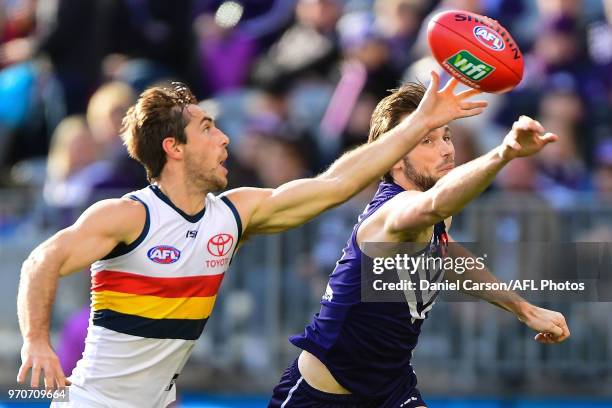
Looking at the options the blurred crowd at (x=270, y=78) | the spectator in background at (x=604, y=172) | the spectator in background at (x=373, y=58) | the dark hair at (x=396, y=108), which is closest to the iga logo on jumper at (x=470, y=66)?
the dark hair at (x=396, y=108)

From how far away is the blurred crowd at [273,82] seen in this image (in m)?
12.1

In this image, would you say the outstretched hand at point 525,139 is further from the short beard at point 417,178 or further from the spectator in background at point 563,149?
the spectator in background at point 563,149

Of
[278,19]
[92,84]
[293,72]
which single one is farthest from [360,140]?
[92,84]

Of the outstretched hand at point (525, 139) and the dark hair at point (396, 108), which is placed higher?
the dark hair at point (396, 108)

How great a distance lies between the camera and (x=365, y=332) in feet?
24.4

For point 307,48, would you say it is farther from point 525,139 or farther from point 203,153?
point 525,139

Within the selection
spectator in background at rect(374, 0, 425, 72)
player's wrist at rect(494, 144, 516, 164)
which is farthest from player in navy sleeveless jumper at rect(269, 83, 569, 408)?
spectator in background at rect(374, 0, 425, 72)

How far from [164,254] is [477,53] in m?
2.04

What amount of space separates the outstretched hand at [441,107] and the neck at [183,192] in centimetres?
138

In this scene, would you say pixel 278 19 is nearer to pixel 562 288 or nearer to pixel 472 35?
pixel 562 288

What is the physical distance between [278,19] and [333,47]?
858 mm

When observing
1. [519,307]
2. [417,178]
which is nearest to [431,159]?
[417,178]

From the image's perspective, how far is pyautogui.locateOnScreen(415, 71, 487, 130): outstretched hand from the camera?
22.9 ft

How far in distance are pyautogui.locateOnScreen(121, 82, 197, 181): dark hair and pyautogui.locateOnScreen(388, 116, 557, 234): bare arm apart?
4.59 feet
